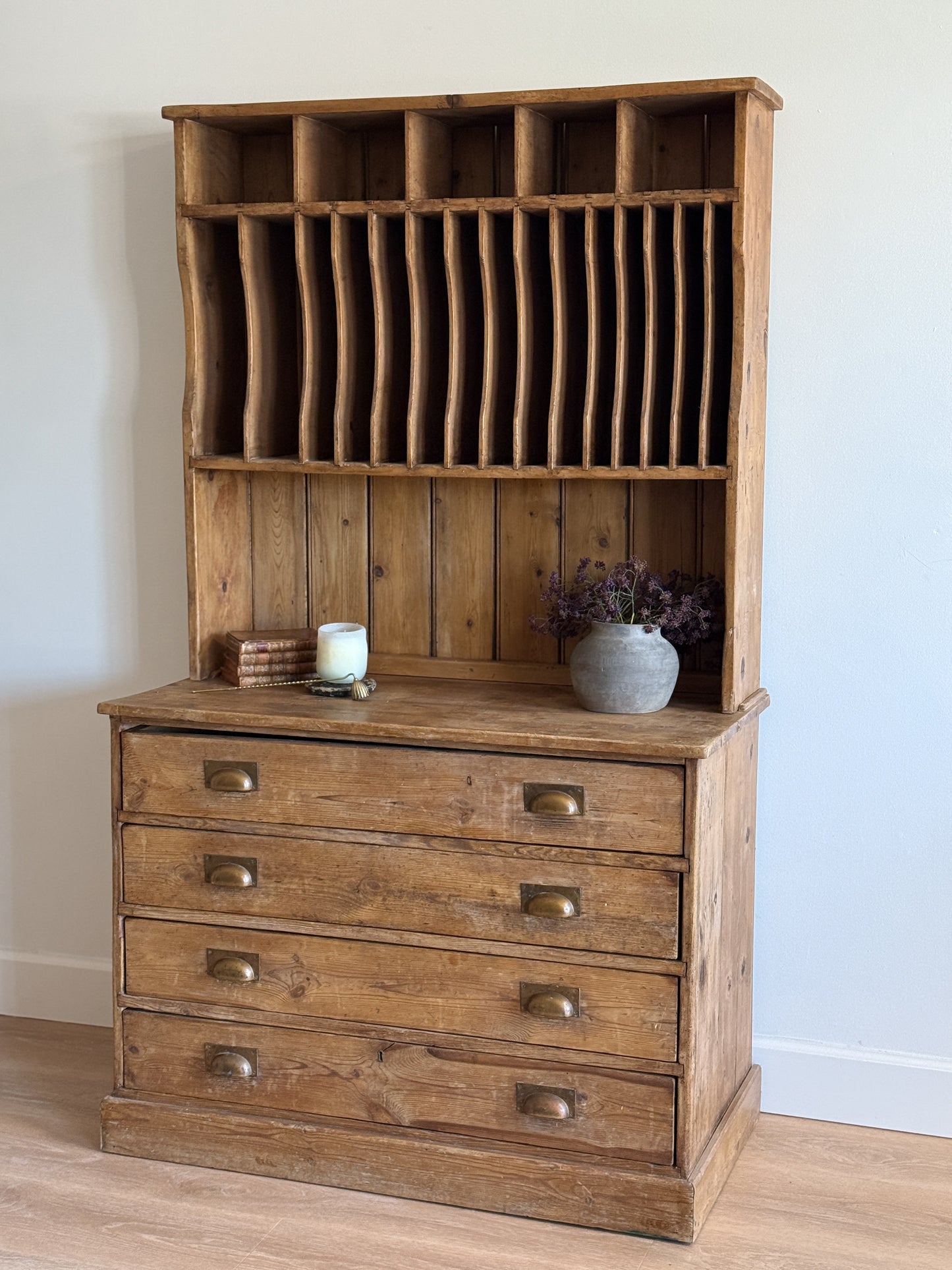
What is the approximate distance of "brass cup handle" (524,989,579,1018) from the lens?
7.52 ft

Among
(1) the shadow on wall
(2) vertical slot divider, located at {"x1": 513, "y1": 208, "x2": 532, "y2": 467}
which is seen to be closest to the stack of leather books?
(1) the shadow on wall

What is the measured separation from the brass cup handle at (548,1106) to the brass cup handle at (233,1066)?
516mm

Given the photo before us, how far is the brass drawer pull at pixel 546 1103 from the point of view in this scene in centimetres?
231

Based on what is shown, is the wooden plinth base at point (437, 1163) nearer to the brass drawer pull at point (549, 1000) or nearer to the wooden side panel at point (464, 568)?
the brass drawer pull at point (549, 1000)

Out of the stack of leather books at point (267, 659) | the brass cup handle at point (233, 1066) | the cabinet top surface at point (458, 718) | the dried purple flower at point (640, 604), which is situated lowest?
the brass cup handle at point (233, 1066)

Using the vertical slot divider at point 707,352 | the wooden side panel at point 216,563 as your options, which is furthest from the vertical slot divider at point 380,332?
the vertical slot divider at point 707,352

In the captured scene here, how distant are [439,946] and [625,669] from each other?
57 cm

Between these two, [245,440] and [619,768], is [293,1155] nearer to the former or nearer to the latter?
[619,768]

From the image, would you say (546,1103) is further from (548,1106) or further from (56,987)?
(56,987)

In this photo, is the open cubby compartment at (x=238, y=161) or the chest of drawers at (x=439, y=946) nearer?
the chest of drawers at (x=439, y=946)

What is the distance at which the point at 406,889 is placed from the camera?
7.75 ft

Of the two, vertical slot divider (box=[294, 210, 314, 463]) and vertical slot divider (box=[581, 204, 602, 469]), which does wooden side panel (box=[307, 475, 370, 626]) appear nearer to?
vertical slot divider (box=[294, 210, 314, 463])

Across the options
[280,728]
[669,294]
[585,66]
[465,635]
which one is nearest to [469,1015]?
[280,728]

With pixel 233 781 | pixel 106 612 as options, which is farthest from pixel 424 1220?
pixel 106 612
